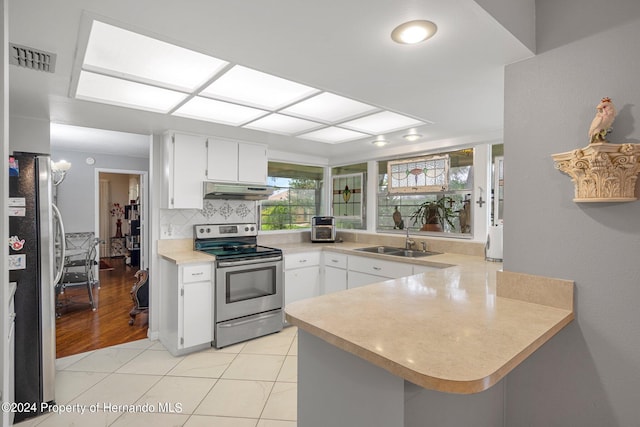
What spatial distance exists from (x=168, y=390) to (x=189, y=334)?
618mm

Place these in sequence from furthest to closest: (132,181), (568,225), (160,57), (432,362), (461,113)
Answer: (132,181), (461,113), (160,57), (568,225), (432,362)

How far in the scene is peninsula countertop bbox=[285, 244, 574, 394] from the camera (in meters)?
0.87

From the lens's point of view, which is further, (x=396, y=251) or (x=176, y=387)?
(x=396, y=251)

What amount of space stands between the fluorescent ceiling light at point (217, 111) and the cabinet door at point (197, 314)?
151 cm

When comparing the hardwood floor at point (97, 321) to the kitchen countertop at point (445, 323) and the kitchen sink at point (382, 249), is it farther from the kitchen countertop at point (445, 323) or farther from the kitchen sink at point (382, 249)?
the kitchen countertop at point (445, 323)

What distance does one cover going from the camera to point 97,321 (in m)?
3.80

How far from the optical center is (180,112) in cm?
253

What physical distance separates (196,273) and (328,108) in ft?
6.28

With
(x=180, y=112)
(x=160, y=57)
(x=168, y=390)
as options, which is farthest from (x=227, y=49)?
(x=168, y=390)

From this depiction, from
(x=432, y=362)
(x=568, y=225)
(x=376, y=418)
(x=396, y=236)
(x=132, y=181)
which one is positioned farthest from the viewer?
(x=132, y=181)

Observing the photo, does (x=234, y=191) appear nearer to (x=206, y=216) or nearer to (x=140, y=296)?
(x=206, y=216)

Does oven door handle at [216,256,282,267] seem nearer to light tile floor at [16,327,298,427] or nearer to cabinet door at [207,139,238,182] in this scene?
light tile floor at [16,327,298,427]

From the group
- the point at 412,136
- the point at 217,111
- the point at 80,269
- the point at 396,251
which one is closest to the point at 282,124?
the point at 217,111

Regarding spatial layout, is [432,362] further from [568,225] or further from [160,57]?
[160,57]
